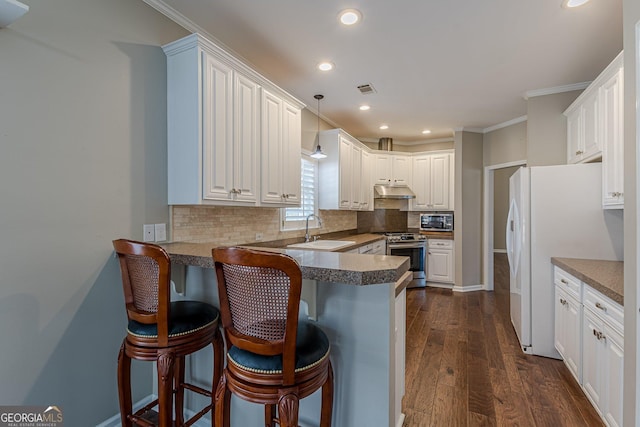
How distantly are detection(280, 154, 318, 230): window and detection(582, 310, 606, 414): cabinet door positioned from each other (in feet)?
8.88

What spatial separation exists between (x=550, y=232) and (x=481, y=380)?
1443 millimetres

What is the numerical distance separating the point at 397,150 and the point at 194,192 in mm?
4846

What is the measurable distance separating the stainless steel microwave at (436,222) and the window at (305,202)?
2464 mm

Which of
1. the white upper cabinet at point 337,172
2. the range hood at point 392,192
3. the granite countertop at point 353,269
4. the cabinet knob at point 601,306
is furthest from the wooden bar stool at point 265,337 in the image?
the range hood at point 392,192

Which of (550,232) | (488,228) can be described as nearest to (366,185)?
(488,228)

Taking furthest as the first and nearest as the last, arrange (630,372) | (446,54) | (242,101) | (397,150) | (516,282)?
1. (397,150)
2. (516,282)
3. (446,54)
4. (242,101)
5. (630,372)

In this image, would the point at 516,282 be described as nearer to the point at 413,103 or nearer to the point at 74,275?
the point at 413,103

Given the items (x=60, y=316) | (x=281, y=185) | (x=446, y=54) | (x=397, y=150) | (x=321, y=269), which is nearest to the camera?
(x=321, y=269)

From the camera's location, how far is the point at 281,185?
2812 millimetres

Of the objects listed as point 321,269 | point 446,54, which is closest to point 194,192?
point 321,269

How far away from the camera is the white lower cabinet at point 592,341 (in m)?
1.64

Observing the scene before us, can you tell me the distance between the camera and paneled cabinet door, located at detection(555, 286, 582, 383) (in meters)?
2.18

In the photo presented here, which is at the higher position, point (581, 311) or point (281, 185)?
point (281, 185)

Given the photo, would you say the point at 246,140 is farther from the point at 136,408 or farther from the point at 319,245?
the point at 136,408
